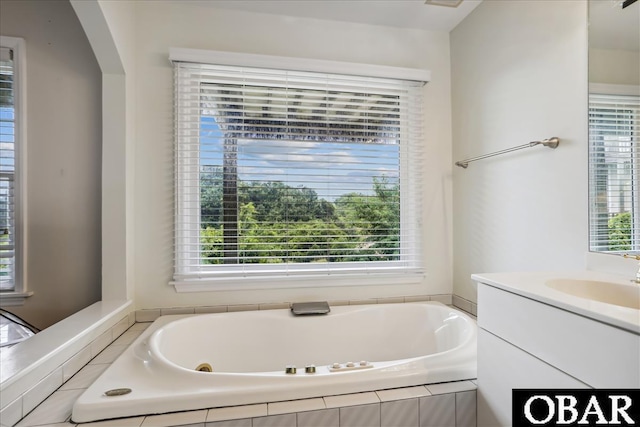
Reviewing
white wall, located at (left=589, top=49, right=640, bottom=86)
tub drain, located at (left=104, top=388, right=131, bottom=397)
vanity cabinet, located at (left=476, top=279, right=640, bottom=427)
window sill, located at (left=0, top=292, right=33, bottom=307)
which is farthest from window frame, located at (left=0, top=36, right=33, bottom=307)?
white wall, located at (left=589, top=49, right=640, bottom=86)

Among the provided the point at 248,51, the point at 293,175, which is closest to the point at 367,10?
the point at 248,51

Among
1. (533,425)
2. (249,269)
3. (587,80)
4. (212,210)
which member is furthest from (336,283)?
(587,80)

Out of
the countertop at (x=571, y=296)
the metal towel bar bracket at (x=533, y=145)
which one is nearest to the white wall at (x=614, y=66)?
the metal towel bar bracket at (x=533, y=145)

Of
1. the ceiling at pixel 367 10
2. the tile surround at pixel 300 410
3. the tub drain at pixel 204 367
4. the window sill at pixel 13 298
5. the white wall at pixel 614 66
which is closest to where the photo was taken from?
the tile surround at pixel 300 410

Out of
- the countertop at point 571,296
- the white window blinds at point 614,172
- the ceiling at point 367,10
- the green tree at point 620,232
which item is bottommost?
the countertop at point 571,296

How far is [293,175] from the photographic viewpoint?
2.01m

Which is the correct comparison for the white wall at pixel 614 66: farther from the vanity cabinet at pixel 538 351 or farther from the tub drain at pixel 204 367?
the tub drain at pixel 204 367

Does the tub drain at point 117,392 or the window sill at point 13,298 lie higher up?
the window sill at point 13,298

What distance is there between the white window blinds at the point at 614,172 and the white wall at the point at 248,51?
96cm

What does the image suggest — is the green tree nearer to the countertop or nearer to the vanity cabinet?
the countertop

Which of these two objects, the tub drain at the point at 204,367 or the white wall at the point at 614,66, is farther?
the tub drain at the point at 204,367

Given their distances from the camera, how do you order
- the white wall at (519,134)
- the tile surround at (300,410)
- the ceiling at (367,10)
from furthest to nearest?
the ceiling at (367,10) < the white wall at (519,134) < the tile surround at (300,410)

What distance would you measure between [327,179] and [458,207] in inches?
37.0

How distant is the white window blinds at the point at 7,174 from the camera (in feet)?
5.83
